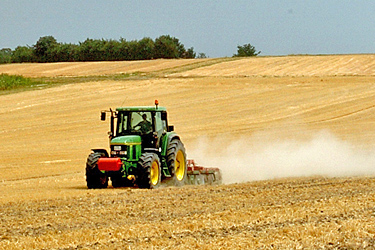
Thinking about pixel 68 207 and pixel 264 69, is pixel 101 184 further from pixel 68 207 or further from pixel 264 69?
pixel 264 69

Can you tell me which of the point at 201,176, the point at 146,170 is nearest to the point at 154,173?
the point at 146,170

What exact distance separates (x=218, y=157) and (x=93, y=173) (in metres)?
8.06

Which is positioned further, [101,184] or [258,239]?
[101,184]

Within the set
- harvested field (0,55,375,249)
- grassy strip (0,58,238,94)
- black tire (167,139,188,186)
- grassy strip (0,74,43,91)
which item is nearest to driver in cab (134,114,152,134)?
black tire (167,139,188,186)

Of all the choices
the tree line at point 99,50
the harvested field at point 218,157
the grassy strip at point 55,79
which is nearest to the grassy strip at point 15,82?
the grassy strip at point 55,79

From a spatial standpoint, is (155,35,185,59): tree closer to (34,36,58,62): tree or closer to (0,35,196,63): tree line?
(0,35,196,63): tree line

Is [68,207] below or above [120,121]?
below

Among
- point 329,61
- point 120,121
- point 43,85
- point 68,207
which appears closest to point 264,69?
point 329,61

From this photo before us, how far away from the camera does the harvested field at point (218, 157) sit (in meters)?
9.05

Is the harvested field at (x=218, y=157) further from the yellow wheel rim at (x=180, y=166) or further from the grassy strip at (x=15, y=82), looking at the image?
the grassy strip at (x=15, y=82)

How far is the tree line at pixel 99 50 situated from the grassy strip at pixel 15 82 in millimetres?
33261

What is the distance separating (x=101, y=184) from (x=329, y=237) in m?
7.49

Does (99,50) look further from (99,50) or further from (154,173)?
(154,173)

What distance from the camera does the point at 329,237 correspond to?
8.54 m
